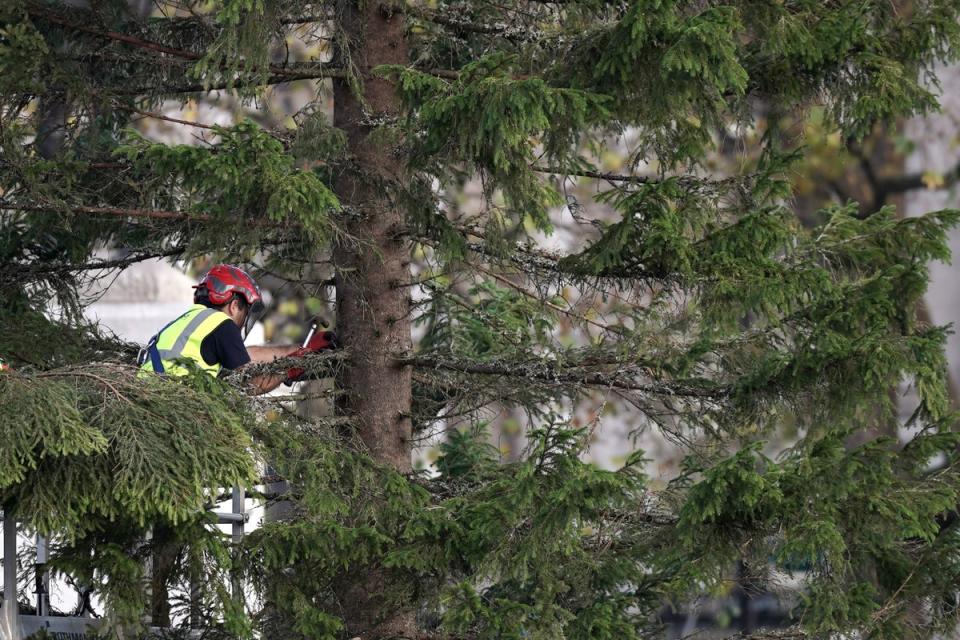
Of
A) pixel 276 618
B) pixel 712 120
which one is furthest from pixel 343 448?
pixel 712 120

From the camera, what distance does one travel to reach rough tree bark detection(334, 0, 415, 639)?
819 centimetres

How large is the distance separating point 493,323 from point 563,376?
148 centimetres

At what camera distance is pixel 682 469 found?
8.26 m

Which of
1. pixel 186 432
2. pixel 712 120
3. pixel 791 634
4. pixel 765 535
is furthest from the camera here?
pixel 712 120

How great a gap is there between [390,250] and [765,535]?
2791mm

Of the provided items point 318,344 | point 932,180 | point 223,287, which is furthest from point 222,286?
point 932,180

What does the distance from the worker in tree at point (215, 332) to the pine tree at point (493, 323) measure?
347 mm

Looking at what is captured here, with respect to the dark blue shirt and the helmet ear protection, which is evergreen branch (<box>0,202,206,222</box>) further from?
the dark blue shirt

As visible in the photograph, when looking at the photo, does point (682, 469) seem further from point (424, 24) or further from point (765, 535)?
point (424, 24)

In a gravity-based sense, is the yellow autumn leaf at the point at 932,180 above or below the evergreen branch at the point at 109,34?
above

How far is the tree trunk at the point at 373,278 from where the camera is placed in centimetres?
823

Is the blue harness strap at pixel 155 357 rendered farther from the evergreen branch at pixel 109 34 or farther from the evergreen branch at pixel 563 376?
the evergreen branch at pixel 109 34

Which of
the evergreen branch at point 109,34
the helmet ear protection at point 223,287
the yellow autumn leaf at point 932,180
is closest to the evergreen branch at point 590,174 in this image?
the helmet ear protection at point 223,287

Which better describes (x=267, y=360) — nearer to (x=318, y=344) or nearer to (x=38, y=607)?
(x=318, y=344)
